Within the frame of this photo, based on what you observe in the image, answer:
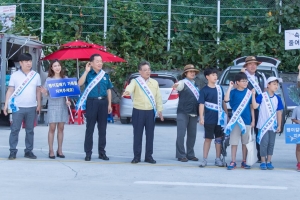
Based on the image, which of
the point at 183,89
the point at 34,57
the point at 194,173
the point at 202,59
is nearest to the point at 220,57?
the point at 202,59

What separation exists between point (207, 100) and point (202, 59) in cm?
1212

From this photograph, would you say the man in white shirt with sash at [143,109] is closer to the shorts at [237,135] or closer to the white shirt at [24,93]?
the shorts at [237,135]

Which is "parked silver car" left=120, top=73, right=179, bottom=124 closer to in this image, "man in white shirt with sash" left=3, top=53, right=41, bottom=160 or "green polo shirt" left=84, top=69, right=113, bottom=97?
"green polo shirt" left=84, top=69, right=113, bottom=97

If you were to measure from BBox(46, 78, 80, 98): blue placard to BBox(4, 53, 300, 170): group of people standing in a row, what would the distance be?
133 mm

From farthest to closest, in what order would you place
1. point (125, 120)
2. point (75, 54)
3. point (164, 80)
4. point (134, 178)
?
point (125, 120)
point (164, 80)
point (75, 54)
point (134, 178)

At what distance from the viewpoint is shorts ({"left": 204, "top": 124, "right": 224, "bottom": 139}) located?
11.2m

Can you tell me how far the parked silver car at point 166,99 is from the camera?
58.8 feet

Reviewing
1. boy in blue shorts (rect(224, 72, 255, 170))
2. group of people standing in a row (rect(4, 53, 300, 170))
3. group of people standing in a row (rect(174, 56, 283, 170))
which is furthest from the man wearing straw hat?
boy in blue shorts (rect(224, 72, 255, 170))

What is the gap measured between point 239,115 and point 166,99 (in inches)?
276

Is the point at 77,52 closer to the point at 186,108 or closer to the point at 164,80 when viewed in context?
the point at 164,80

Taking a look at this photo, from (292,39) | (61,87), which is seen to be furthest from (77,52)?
(292,39)

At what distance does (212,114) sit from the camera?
1126cm

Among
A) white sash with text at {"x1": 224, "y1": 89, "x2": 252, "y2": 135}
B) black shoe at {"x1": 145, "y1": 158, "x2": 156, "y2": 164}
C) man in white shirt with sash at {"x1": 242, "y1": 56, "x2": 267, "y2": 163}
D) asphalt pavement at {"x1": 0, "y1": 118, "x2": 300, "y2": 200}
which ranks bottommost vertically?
asphalt pavement at {"x1": 0, "y1": 118, "x2": 300, "y2": 200}

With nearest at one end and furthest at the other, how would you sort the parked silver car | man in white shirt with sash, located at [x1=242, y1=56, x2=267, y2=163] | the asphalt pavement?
the asphalt pavement, man in white shirt with sash, located at [x1=242, y1=56, x2=267, y2=163], the parked silver car
